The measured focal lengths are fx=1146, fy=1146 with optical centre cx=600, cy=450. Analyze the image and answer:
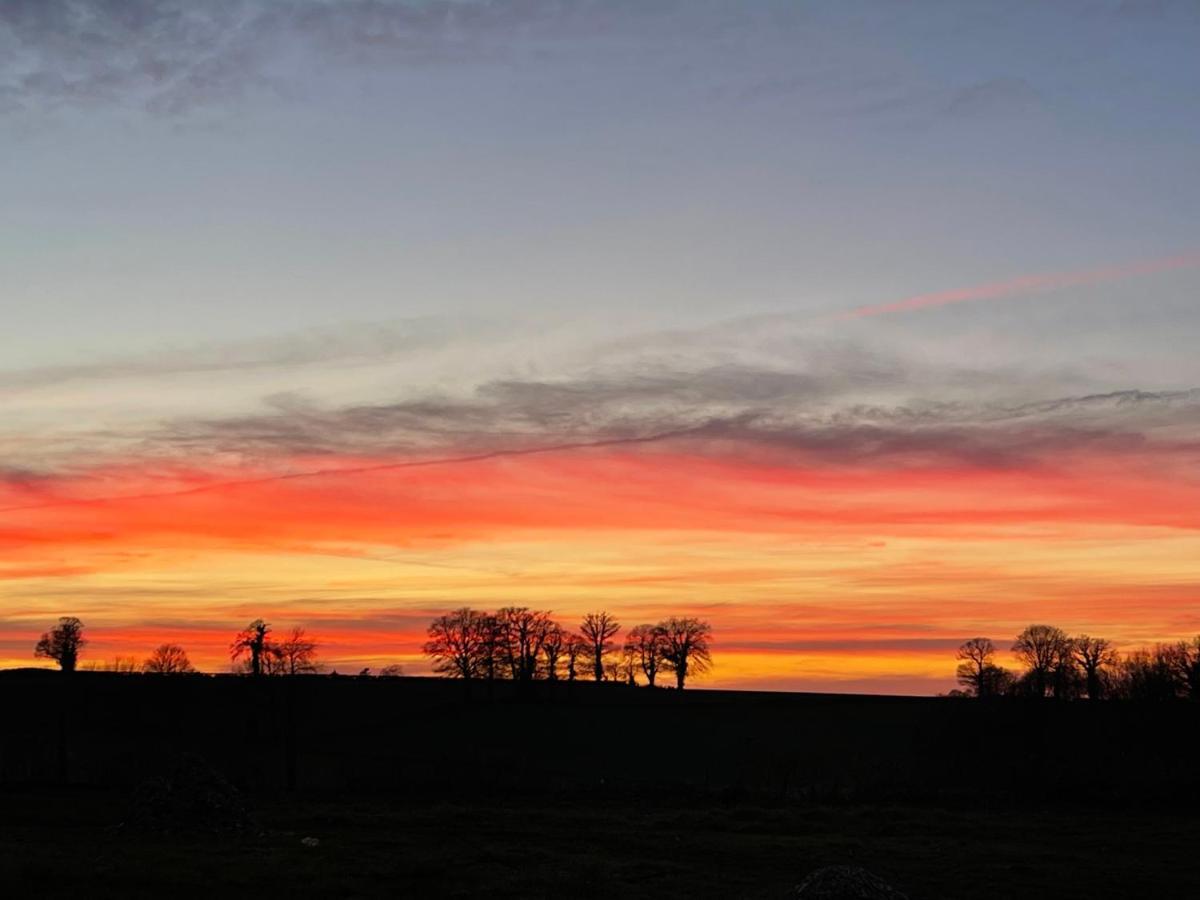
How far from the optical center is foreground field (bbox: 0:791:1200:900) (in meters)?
32.8

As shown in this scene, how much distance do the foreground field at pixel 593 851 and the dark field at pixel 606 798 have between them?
192 mm

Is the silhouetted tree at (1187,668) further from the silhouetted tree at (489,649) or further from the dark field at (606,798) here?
the silhouetted tree at (489,649)

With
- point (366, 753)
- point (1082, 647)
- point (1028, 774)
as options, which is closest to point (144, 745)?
point (366, 753)

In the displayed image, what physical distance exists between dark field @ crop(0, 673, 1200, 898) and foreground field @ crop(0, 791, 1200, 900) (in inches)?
7.6

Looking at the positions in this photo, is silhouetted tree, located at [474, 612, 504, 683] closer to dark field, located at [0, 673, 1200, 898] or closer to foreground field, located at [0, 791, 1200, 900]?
dark field, located at [0, 673, 1200, 898]

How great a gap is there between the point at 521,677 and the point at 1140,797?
93327 millimetres

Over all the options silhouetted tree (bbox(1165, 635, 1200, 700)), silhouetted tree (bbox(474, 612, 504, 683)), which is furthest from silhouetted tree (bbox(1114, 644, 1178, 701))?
silhouetted tree (bbox(474, 612, 504, 683))

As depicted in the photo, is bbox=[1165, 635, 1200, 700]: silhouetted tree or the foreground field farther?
bbox=[1165, 635, 1200, 700]: silhouetted tree

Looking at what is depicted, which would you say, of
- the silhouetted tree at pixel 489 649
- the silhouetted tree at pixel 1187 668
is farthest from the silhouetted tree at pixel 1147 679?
the silhouetted tree at pixel 489 649

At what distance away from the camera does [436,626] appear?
15050cm

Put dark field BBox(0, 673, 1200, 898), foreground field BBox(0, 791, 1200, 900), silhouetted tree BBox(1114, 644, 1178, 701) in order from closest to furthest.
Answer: foreground field BBox(0, 791, 1200, 900) < dark field BBox(0, 673, 1200, 898) < silhouetted tree BBox(1114, 644, 1178, 701)

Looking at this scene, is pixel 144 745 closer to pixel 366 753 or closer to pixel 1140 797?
pixel 366 753

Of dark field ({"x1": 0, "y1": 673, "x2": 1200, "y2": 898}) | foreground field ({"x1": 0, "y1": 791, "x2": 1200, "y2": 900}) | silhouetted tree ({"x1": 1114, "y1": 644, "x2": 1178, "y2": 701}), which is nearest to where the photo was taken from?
foreground field ({"x1": 0, "y1": 791, "x2": 1200, "y2": 900})

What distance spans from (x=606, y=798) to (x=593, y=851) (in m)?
21.1
